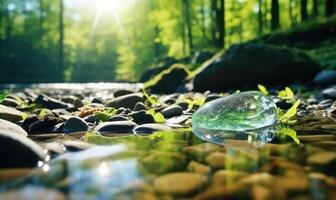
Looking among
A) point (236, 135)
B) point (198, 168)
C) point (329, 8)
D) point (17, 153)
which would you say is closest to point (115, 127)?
point (236, 135)

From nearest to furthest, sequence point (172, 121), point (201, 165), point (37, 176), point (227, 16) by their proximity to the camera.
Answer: point (37, 176) < point (201, 165) < point (172, 121) < point (227, 16)

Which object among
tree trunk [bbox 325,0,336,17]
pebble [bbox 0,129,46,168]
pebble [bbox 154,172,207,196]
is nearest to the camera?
pebble [bbox 154,172,207,196]

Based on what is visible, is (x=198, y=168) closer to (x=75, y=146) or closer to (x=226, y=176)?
(x=226, y=176)

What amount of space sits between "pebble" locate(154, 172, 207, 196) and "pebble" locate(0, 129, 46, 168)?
0.94 metres

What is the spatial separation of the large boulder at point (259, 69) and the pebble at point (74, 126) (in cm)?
581

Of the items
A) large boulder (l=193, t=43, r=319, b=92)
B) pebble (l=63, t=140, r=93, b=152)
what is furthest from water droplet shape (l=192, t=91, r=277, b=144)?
large boulder (l=193, t=43, r=319, b=92)

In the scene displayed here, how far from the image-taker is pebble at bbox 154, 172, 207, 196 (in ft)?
6.59

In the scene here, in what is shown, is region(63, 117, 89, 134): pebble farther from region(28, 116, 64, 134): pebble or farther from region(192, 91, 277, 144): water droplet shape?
region(192, 91, 277, 144): water droplet shape

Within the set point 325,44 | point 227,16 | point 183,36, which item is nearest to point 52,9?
point 183,36

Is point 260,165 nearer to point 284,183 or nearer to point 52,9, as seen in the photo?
point 284,183

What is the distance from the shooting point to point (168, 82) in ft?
39.1

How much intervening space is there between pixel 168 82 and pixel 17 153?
30.7 feet

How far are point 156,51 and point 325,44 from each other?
23919 millimetres

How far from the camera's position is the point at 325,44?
564 inches
